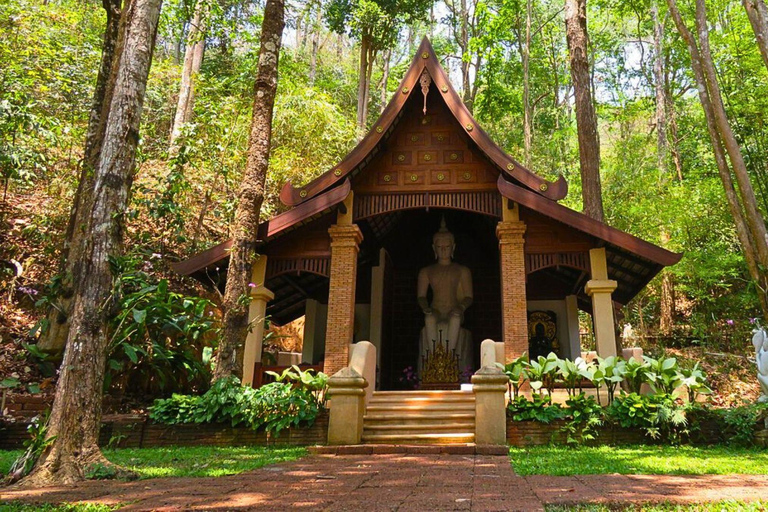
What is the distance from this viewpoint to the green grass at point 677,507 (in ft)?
10.8

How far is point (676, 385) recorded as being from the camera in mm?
8188

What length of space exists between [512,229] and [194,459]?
6226 millimetres

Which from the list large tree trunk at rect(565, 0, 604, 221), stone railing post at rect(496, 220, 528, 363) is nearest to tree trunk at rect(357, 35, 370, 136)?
large tree trunk at rect(565, 0, 604, 221)

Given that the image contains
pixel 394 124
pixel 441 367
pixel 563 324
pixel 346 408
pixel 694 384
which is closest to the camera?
pixel 346 408

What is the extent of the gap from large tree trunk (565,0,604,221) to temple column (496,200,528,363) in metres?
2.43

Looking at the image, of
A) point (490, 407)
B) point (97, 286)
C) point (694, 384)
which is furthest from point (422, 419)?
point (97, 286)

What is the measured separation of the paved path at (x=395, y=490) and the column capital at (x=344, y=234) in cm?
542

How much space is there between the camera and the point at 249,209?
9320mm

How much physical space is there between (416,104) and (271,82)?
9.40ft

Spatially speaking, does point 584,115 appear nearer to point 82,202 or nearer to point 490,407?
point 490,407

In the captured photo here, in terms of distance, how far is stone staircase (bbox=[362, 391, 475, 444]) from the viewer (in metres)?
7.91

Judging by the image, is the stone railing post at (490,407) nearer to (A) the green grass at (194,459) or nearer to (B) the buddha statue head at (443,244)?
(A) the green grass at (194,459)

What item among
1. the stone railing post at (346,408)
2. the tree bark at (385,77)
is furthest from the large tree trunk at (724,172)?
the tree bark at (385,77)

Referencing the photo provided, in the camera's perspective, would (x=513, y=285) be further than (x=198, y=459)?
Yes
